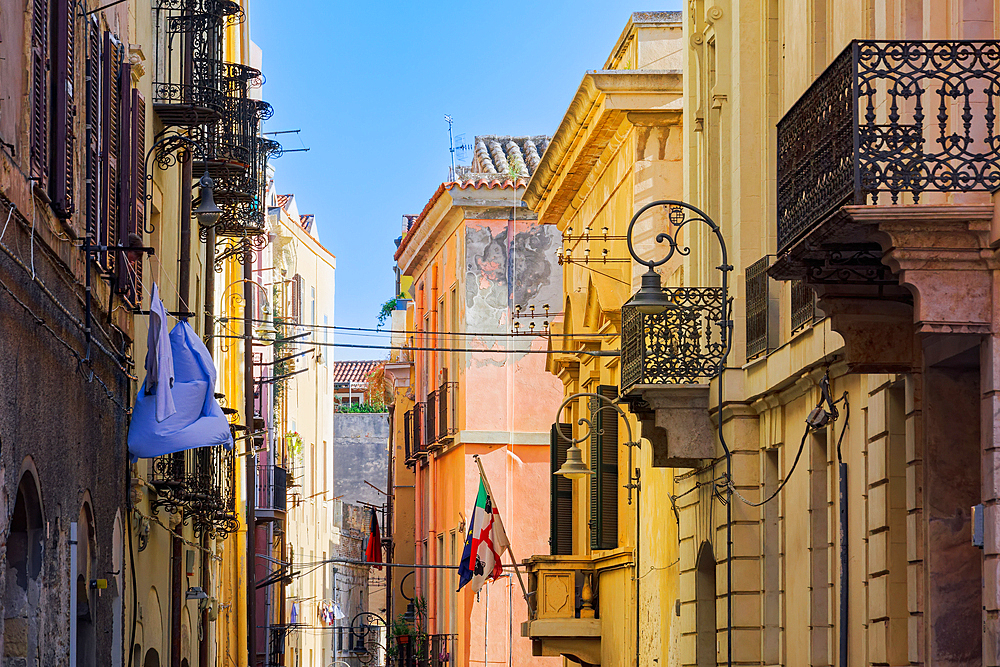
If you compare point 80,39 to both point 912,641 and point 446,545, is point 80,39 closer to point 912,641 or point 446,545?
point 912,641

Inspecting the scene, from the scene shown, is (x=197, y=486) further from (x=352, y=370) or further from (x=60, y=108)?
(x=352, y=370)

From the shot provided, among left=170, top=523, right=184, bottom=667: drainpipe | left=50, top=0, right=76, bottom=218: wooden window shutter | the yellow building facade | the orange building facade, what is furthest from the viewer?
the orange building facade

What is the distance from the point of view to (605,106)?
22781mm

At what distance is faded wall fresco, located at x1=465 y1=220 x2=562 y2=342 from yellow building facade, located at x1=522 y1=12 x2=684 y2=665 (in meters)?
6.05

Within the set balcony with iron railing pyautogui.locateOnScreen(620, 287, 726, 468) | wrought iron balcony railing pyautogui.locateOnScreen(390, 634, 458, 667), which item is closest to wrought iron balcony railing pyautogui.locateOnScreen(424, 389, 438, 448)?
wrought iron balcony railing pyautogui.locateOnScreen(390, 634, 458, 667)

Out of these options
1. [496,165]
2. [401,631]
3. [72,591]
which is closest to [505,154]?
[496,165]

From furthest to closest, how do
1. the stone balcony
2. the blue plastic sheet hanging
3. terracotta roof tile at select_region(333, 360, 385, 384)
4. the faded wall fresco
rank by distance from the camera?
terracotta roof tile at select_region(333, 360, 385, 384) → the faded wall fresco → the stone balcony → the blue plastic sheet hanging

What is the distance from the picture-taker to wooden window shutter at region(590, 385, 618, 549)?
80.6 feet

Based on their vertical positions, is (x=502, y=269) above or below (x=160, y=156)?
above

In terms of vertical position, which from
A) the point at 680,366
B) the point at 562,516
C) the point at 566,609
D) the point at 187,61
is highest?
the point at 187,61

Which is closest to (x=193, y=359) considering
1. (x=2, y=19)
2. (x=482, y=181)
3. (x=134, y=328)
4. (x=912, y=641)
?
(x=134, y=328)

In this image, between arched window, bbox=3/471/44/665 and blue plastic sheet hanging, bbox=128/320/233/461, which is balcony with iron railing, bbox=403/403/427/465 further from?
arched window, bbox=3/471/44/665

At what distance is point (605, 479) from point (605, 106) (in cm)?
558

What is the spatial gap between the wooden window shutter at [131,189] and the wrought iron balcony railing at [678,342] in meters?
5.31
